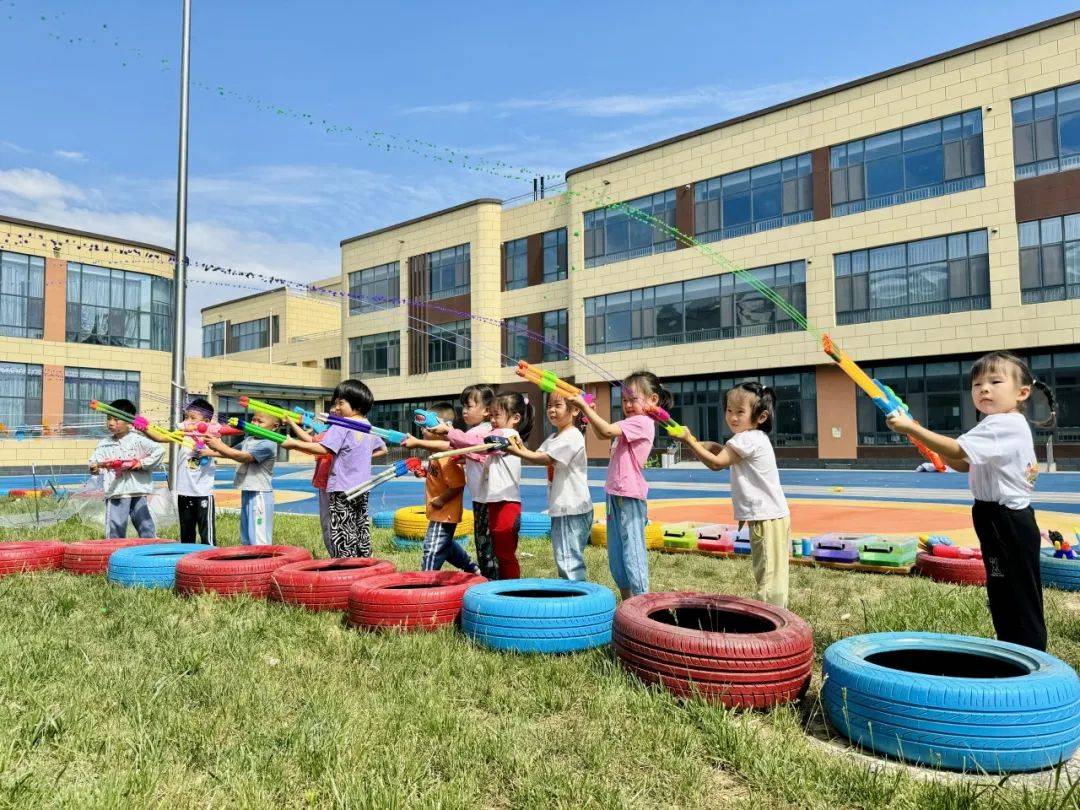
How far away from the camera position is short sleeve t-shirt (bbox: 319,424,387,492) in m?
6.46

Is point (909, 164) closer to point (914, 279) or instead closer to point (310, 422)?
point (914, 279)

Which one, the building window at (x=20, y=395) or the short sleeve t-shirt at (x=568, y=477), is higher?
the building window at (x=20, y=395)

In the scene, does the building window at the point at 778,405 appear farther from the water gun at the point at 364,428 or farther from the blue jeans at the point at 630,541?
the water gun at the point at 364,428

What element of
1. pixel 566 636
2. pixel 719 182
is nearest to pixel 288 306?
pixel 719 182

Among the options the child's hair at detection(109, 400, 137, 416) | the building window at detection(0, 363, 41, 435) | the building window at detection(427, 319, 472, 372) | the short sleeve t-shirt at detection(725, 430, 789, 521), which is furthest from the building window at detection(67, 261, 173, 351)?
the short sleeve t-shirt at detection(725, 430, 789, 521)

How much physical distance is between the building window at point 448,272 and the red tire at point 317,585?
113 ft

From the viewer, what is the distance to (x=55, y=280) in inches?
1345

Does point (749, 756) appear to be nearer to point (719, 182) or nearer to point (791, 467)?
point (791, 467)

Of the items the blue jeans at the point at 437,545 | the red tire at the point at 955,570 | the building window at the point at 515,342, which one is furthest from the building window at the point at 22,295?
the red tire at the point at 955,570

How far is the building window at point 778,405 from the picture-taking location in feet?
96.5

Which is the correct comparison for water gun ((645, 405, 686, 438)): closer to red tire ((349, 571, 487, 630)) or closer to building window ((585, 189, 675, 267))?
red tire ((349, 571, 487, 630))

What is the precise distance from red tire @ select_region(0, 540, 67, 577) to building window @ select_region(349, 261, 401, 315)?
3519cm

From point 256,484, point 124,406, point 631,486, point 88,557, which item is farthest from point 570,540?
point 124,406

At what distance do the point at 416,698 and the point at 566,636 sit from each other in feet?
3.54
